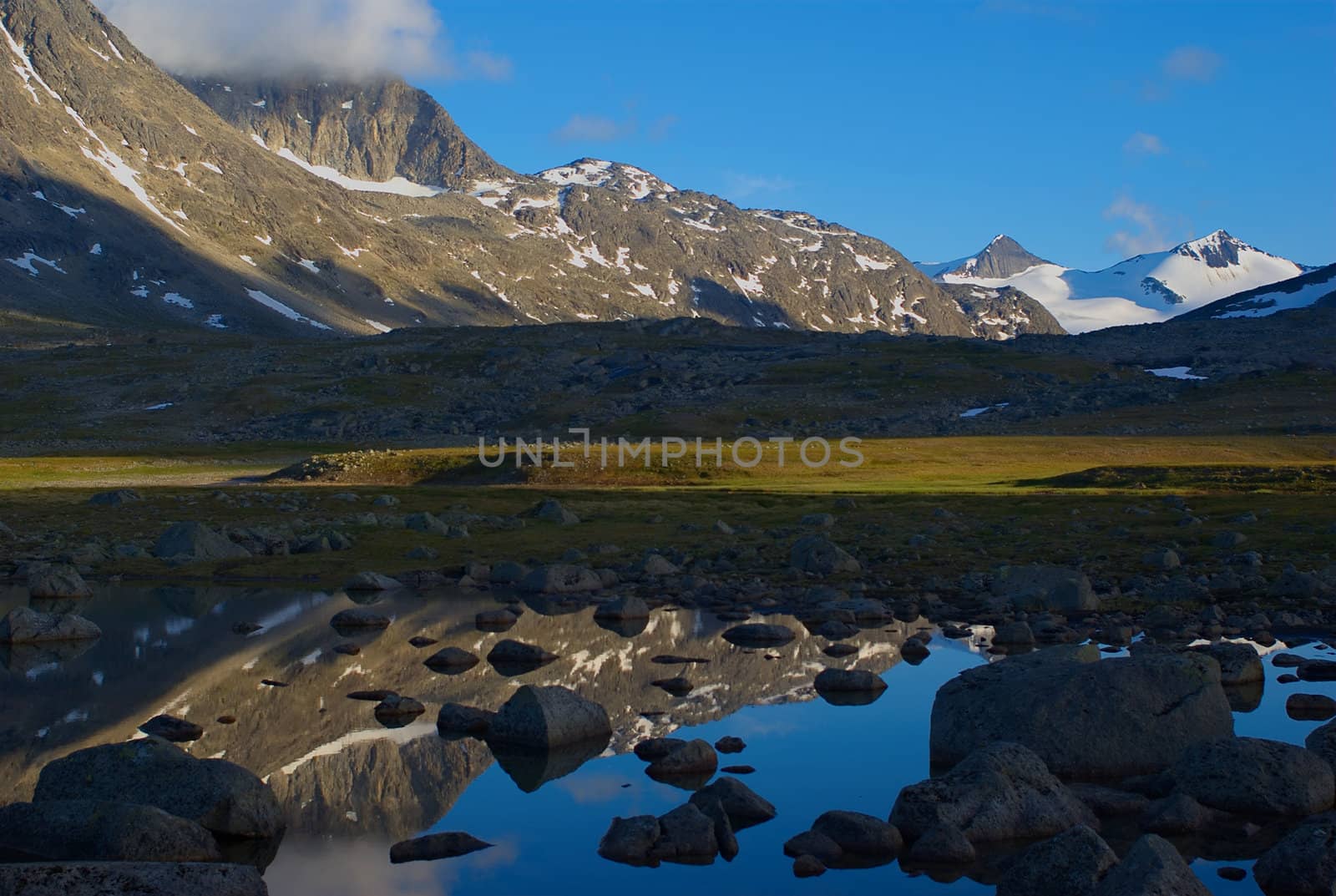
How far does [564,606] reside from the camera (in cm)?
3753

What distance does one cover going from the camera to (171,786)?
17.6m

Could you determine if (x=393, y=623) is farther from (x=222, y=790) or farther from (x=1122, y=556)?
(x=1122, y=556)

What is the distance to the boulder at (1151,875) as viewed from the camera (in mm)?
13508

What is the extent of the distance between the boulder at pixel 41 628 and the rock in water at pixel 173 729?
10200 mm

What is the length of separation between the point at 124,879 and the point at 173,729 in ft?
32.0

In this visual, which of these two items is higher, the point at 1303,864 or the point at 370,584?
the point at 1303,864

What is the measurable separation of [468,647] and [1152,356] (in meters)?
165

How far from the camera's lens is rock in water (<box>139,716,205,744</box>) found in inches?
887

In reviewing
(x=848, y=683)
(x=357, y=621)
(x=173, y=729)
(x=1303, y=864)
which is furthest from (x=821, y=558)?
(x=1303, y=864)

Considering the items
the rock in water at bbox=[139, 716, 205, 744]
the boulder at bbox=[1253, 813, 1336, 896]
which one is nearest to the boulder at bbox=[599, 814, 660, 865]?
the boulder at bbox=[1253, 813, 1336, 896]

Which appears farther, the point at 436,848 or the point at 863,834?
the point at 436,848

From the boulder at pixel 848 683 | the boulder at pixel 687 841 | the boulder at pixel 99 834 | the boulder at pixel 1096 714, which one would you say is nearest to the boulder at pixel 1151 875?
the boulder at pixel 687 841

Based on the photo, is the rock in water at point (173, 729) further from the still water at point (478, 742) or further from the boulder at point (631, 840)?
the boulder at point (631, 840)

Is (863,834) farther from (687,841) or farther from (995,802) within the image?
(687,841)
